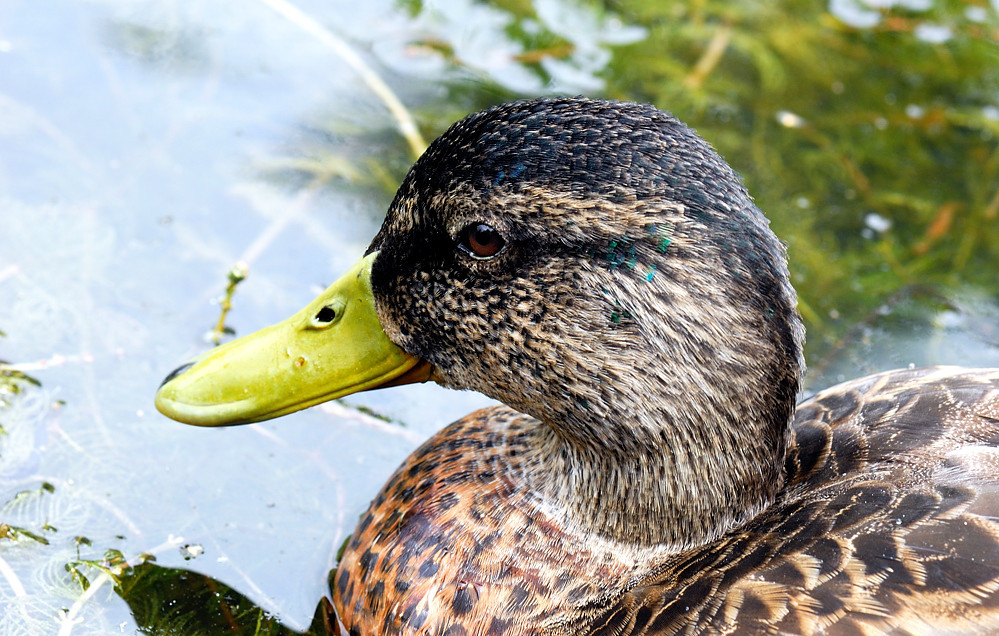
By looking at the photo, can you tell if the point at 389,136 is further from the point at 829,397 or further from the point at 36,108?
the point at 829,397

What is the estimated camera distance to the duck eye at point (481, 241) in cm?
305

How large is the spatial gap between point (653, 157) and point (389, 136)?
3.25m

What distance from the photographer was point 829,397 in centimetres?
381

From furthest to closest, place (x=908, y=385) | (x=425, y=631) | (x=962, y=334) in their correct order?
(x=962, y=334), (x=908, y=385), (x=425, y=631)

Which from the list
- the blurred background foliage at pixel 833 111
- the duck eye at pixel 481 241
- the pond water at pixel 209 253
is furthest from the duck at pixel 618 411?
the blurred background foliage at pixel 833 111

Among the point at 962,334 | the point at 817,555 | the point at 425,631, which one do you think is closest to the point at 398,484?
the point at 425,631

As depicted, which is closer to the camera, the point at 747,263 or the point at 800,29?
the point at 747,263

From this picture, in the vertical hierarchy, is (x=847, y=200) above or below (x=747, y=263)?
below

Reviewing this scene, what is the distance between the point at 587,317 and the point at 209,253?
2.68 m

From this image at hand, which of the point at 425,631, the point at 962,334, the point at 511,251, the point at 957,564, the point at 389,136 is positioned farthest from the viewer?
the point at 389,136

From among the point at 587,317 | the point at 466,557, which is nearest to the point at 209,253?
the point at 466,557

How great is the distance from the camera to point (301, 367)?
3395 mm

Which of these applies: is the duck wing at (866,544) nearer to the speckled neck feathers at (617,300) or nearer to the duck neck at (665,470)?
the duck neck at (665,470)

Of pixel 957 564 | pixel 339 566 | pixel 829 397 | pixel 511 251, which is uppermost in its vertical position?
pixel 511 251
